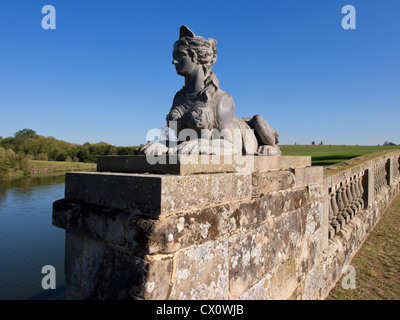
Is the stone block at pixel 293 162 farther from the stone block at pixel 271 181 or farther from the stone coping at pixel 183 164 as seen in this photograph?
the stone coping at pixel 183 164

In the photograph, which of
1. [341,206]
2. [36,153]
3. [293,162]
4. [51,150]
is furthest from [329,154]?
[36,153]

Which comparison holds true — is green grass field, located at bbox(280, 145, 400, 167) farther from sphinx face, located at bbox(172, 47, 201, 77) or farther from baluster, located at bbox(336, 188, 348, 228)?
sphinx face, located at bbox(172, 47, 201, 77)

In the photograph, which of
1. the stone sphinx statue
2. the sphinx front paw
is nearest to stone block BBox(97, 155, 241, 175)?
the sphinx front paw

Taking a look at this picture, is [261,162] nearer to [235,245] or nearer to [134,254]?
[235,245]

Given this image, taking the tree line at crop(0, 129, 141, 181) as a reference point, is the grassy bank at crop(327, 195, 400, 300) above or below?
below

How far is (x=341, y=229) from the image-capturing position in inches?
157

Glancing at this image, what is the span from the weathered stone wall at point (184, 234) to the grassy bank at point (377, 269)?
1.09 meters

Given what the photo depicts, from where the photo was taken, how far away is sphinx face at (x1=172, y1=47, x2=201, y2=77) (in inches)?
103

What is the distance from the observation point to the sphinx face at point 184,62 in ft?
8.60

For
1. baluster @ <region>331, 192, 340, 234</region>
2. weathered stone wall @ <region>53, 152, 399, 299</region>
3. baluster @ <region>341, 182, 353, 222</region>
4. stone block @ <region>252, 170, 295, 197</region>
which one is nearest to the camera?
weathered stone wall @ <region>53, 152, 399, 299</region>

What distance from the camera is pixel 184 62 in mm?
2635

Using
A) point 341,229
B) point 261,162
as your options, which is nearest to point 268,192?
point 261,162

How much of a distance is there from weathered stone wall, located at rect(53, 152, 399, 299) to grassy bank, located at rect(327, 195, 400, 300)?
1088 millimetres
